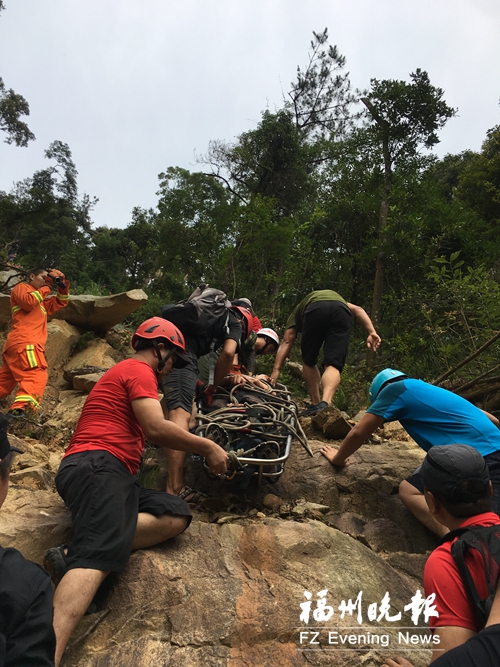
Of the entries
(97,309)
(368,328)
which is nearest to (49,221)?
(97,309)

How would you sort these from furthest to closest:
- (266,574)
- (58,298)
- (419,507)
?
(58,298) < (419,507) < (266,574)

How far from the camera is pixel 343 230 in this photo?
12.3 m

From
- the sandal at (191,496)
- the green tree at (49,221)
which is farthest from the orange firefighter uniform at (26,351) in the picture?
the green tree at (49,221)

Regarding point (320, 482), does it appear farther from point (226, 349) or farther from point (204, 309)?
point (204, 309)

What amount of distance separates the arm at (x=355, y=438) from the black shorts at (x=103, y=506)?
1.38 m

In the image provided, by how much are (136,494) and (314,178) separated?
1702 cm

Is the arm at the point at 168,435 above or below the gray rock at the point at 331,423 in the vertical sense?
above

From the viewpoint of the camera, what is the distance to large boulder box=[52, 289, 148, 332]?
9078 mm

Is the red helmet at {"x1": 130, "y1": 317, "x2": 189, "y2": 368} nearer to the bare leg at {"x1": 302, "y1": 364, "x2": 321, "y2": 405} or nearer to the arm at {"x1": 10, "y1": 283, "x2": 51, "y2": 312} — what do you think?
the bare leg at {"x1": 302, "y1": 364, "x2": 321, "y2": 405}

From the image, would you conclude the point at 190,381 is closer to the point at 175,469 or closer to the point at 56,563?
the point at 175,469

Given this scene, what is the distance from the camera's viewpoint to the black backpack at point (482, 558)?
163 cm

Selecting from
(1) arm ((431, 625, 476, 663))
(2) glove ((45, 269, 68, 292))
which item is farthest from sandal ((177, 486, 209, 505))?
(2) glove ((45, 269, 68, 292))

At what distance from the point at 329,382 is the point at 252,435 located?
195 centimetres

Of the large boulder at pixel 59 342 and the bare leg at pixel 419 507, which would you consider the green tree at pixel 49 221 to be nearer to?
the large boulder at pixel 59 342
